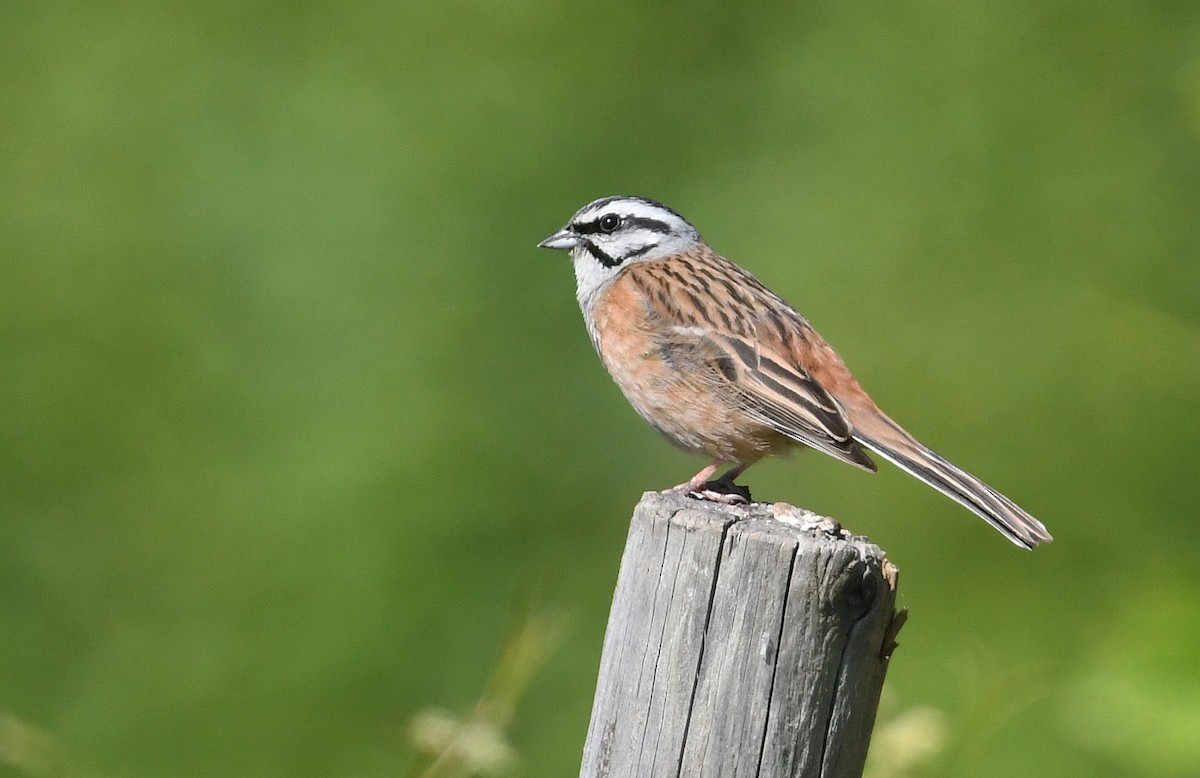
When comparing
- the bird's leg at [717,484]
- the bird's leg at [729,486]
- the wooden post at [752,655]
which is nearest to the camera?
the wooden post at [752,655]

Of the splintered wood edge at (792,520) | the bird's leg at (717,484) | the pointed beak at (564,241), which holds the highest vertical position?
the pointed beak at (564,241)

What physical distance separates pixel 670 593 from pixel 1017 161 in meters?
8.47

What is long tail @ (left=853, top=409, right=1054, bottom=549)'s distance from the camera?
5043 millimetres

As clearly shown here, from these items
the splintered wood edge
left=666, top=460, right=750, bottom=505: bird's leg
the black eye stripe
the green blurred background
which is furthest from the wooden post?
the green blurred background

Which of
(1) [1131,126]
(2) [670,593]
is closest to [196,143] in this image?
(1) [1131,126]

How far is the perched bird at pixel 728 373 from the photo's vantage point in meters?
5.79

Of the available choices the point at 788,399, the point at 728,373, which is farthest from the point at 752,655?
the point at 728,373

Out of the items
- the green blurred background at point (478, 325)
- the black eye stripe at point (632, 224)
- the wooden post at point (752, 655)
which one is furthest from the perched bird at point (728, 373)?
the green blurred background at point (478, 325)

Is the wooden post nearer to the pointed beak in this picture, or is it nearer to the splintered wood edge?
the splintered wood edge

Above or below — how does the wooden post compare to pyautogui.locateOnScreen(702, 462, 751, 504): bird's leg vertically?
below

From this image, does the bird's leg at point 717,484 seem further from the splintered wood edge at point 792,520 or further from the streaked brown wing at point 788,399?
the splintered wood edge at point 792,520

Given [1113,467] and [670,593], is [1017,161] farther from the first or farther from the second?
[670,593]

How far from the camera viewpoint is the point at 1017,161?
37.6 ft

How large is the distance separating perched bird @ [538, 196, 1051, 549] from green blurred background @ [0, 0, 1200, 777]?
2701mm
